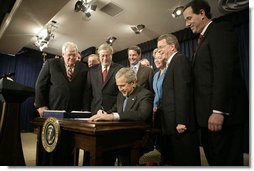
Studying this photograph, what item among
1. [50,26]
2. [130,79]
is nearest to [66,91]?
[130,79]

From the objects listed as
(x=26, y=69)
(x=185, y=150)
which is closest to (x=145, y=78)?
(x=185, y=150)

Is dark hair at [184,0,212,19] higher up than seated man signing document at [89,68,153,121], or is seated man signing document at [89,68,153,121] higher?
dark hair at [184,0,212,19]

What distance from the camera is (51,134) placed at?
0.85 m

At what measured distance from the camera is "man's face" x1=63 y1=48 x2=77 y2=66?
62.6 inches

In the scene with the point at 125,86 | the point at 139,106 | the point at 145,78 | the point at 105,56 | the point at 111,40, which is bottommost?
the point at 139,106

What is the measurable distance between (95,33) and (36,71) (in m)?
2.33

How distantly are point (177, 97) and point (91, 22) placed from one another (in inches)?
102

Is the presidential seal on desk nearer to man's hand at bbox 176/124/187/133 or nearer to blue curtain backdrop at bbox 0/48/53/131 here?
man's hand at bbox 176/124/187/133

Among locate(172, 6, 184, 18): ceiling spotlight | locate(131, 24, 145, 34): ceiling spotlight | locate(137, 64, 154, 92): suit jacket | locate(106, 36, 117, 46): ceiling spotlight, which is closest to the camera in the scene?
locate(137, 64, 154, 92): suit jacket

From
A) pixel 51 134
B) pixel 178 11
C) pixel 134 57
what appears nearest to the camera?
pixel 51 134

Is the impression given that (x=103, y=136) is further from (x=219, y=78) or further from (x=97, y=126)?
(x=219, y=78)

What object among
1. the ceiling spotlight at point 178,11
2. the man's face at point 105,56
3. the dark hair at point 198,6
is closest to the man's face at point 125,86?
the man's face at point 105,56

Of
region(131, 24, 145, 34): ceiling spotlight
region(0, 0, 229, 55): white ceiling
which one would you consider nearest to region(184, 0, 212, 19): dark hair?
region(0, 0, 229, 55): white ceiling

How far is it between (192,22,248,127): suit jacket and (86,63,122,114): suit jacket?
69 cm
